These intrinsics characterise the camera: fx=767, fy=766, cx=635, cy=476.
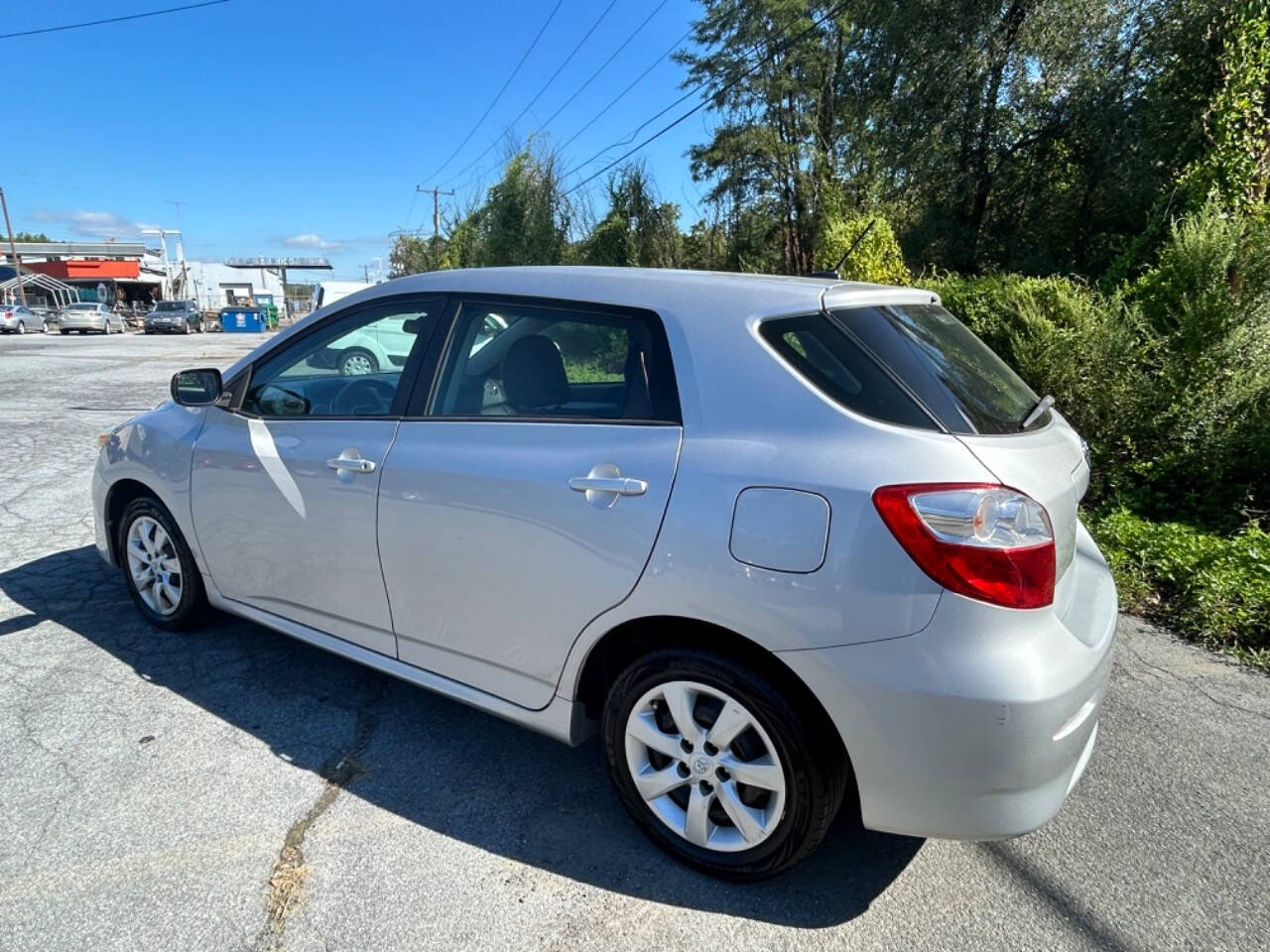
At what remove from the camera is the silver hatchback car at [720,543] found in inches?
73.8

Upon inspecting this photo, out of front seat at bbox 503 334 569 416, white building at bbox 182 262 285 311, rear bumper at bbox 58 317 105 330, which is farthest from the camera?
white building at bbox 182 262 285 311

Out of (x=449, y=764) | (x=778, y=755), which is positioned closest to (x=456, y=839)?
(x=449, y=764)

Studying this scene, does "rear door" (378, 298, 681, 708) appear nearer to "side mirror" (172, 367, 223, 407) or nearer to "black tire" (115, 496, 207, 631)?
"side mirror" (172, 367, 223, 407)

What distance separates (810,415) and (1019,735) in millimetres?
935

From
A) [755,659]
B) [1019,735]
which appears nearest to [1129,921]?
[1019,735]

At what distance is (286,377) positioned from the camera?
3.35 metres

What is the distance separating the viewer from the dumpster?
51.8 meters

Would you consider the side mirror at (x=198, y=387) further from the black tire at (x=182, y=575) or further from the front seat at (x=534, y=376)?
the front seat at (x=534, y=376)

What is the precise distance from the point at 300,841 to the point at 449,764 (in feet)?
1.87

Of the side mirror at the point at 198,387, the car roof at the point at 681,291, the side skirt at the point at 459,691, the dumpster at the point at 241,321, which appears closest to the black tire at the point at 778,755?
the side skirt at the point at 459,691

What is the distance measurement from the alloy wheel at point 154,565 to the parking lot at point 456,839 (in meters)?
0.29

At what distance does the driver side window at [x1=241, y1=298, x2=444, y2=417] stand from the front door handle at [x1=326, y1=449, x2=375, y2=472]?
0.61ft

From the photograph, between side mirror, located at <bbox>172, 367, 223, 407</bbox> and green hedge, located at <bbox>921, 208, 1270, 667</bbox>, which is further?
green hedge, located at <bbox>921, 208, 1270, 667</bbox>

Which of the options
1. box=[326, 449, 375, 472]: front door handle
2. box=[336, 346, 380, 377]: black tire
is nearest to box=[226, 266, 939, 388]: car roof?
box=[326, 449, 375, 472]: front door handle
